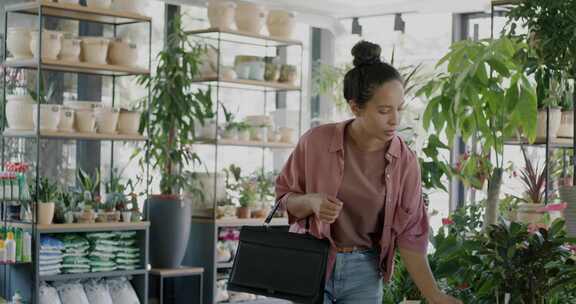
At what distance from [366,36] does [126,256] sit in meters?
3.80

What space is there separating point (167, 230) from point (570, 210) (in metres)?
3.48

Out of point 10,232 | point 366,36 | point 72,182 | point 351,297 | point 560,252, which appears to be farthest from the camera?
point 366,36

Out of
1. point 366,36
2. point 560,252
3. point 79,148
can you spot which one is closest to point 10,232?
point 79,148

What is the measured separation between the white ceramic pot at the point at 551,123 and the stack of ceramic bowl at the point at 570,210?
128 centimetres

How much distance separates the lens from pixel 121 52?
253 inches

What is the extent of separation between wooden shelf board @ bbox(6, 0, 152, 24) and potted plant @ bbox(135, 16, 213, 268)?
0.61 metres

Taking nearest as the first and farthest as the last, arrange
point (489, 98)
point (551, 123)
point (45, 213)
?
point (489, 98) < point (551, 123) < point (45, 213)

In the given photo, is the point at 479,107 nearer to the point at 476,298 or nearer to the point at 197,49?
the point at 476,298

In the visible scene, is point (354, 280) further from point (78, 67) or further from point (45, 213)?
point (78, 67)

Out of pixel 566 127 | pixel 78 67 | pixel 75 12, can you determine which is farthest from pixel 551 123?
pixel 75 12

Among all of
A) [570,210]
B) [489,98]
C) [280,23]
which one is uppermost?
[280,23]

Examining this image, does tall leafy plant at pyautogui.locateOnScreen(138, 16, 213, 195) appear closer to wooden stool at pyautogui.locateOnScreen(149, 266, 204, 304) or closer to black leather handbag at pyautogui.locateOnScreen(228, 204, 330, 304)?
wooden stool at pyautogui.locateOnScreen(149, 266, 204, 304)

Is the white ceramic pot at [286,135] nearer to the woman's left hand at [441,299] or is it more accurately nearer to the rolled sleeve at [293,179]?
the rolled sleeve at [293,179]

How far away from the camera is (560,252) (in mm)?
3551
